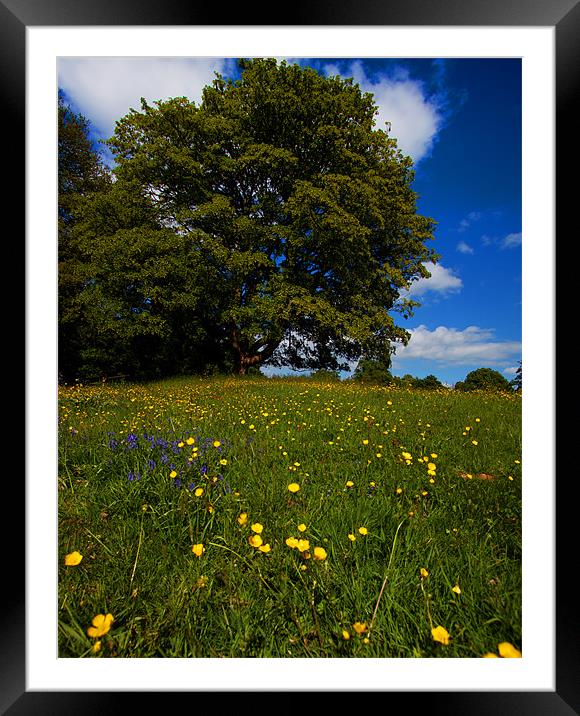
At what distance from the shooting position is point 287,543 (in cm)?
121

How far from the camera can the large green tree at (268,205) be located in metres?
7.11

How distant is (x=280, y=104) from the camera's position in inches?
280

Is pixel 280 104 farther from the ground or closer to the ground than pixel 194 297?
farther from the ground

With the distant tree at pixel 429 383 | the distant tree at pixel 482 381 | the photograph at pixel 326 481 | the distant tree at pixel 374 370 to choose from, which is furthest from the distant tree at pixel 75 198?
the distant tree at pixel 482 381

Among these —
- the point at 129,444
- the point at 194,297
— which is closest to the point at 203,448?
the point at 129,444

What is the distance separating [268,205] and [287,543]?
8.00m

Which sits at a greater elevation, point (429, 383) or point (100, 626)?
point (429, 383)

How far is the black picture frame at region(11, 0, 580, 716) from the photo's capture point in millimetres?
1067

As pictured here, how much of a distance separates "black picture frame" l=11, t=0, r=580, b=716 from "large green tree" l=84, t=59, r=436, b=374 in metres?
6.06

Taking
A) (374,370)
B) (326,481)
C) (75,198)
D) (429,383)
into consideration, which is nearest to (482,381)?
(429,383)
